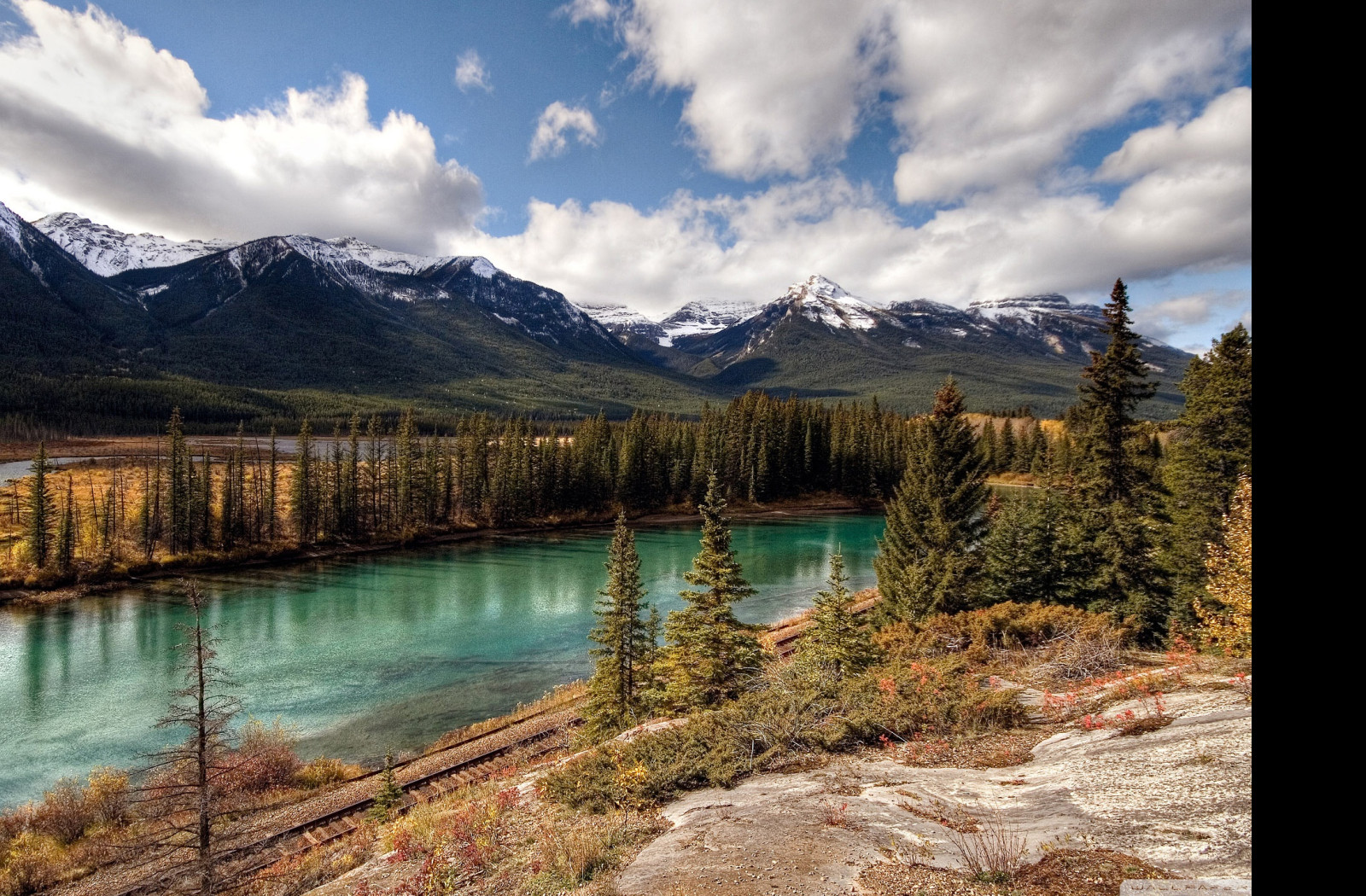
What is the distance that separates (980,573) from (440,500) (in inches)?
2517

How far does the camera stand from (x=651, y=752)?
1127cm

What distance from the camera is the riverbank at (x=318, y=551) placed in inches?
1742

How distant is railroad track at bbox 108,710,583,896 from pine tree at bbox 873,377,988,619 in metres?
14.5

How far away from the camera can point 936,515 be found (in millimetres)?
24719

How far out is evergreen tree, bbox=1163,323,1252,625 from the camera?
66.2 ft

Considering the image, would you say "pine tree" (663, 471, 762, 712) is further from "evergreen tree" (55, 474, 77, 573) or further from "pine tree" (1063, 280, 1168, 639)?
"evergreen tree" (55, 474, 77, 573)

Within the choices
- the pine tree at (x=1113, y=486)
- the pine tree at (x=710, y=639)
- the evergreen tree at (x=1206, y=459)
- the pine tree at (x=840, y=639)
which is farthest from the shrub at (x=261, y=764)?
the evergreen tree at (x=1206, y=459)

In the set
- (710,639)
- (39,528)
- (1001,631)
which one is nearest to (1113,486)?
(1001,631)

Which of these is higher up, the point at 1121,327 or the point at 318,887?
the point at 1121,327

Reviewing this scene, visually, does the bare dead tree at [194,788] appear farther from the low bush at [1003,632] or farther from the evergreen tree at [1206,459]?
A: the evergreen tree at [1206,459]

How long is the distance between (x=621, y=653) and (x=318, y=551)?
4957 centimetres

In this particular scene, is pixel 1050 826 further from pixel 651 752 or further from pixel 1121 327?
pixel 1121 327
